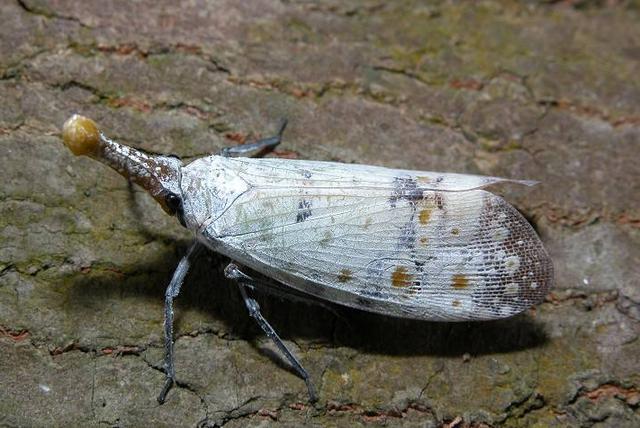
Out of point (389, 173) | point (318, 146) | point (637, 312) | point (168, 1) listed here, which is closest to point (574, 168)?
point (637, 312)

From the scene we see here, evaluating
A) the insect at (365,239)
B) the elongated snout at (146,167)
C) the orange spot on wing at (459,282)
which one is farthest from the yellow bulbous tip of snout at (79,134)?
the orange spot on wing at (459,282)

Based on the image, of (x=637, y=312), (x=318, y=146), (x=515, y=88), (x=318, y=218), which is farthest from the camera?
(x=515, y=88)

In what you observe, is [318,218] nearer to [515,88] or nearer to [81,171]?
[81,171]

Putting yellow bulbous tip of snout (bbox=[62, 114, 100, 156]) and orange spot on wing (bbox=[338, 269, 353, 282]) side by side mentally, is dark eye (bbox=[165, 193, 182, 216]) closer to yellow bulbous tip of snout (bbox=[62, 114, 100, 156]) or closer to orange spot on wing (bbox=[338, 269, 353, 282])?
yellow bulbous tip of snout (bbox=[62, 114, 100, 156])

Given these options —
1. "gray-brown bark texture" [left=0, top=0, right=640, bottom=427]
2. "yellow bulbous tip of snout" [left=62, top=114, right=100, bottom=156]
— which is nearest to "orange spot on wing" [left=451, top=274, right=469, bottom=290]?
"gray-brown bark texture" [left=0, top=0, right=640, bottom=427]

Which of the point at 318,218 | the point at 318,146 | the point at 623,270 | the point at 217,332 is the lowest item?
the point at 217,332

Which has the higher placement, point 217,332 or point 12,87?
point 12,87

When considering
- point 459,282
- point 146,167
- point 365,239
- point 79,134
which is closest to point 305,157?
point 365,239
